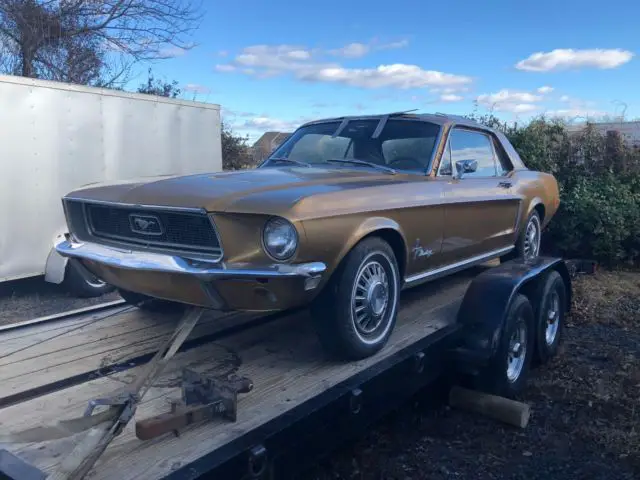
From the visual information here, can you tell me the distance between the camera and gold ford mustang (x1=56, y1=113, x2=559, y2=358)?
3.00 m

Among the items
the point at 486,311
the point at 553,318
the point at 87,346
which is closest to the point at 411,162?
the point at 486,311

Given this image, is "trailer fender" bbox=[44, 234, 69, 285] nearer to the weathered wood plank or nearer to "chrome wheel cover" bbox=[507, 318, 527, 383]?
the weathered wood plank

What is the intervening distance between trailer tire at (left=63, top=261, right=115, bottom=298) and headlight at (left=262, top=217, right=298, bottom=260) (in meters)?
5.27

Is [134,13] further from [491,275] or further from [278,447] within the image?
[278,447]

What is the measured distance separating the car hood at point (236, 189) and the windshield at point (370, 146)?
447mm

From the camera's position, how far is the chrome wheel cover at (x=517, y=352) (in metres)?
4.19

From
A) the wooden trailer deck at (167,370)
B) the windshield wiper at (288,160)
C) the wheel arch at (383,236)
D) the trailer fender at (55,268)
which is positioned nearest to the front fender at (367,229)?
the wheel arch at (383,236)

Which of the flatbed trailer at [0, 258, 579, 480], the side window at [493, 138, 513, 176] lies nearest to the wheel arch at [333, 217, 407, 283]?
the flatbed trailer at [0, 258, 579, 480]

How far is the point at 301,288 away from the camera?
10.0 feet

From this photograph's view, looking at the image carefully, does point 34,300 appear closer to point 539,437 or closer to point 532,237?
point 532,237

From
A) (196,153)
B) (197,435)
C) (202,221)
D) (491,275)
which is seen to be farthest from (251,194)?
(196,153)

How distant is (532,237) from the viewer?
247 inches

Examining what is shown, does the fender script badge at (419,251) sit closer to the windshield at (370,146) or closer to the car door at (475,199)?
the car door at (475,199)

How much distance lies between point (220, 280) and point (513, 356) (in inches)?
91.8
